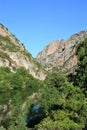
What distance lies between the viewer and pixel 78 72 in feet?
202

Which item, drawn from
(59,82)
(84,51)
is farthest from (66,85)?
(84,51)

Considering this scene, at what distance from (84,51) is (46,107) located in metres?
12.6

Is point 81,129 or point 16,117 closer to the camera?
point 81,129

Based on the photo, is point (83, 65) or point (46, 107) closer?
point (46, 107)

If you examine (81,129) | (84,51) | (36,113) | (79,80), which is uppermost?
(84,51)

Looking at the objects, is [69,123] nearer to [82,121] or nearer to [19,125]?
[82,121]

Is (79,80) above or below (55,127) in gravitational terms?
above

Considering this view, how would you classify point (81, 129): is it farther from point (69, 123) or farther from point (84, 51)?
point (84, 51)

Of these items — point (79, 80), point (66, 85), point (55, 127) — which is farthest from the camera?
point (79, 80)

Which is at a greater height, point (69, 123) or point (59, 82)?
point (59, 82)

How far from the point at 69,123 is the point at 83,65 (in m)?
11.7

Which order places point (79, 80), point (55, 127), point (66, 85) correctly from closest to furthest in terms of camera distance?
point (55, 127)
point (66, 85)
point (79, 80)

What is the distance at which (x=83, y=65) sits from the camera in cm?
6125

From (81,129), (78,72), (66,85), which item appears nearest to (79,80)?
(78,72)
